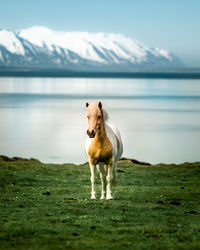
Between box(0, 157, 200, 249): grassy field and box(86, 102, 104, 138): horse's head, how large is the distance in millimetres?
2344

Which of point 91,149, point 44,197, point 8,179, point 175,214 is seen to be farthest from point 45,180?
point 175,214

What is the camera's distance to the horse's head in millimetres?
17438

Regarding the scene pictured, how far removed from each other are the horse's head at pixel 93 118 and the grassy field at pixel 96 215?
2.34 meters

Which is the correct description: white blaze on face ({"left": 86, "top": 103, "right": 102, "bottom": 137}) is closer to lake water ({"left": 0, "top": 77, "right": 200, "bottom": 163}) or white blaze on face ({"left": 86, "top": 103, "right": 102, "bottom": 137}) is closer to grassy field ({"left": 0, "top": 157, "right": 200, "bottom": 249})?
grassy field ({"left": 0, "top": 157, "right": 200, "bottom": 249})

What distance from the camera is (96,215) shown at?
15945mm

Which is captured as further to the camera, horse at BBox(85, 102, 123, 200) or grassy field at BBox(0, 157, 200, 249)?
horse at BBox(85, 102, 123, 200)

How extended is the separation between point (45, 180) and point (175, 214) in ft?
39.8

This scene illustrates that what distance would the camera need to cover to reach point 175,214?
1681 centimetres

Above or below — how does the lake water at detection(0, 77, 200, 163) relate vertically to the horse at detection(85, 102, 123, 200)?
above

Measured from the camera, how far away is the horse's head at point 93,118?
17.4m

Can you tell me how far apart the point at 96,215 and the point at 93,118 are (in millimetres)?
3213

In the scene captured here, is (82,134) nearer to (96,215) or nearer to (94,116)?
(94,116)

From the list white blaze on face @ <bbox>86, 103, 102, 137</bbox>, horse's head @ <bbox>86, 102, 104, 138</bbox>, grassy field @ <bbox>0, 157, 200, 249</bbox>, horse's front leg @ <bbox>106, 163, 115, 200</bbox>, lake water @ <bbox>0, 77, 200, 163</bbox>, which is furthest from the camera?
lake water @ <bbox>0, 77, 200, 163</bbox>

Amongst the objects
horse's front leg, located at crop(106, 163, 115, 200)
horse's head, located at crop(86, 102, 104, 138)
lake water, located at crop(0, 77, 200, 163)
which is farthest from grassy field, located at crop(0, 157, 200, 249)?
lake water, located at crop(0, 77, 200, 163)
